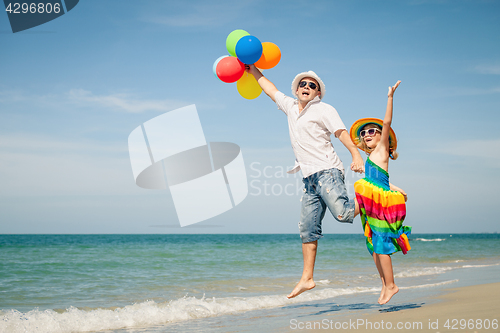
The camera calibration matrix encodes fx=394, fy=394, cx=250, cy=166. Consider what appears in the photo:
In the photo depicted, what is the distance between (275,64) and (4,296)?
20.8 ft

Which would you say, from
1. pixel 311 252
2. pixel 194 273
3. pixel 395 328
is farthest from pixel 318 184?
pixel 194 273

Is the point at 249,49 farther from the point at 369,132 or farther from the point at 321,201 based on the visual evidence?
the point at 321,201

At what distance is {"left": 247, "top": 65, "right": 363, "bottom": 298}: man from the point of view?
318cm

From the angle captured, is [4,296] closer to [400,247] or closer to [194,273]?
[194,273]

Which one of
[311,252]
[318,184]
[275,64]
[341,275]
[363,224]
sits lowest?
[341,275]

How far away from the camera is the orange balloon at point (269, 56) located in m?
3.88

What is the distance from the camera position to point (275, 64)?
4004 millimetres

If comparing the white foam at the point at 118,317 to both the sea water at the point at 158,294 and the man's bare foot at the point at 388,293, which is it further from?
the man's bare foot at the point at 388,293

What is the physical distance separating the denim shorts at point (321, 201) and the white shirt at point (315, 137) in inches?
3.0

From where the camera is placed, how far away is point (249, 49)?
3617 millimetres

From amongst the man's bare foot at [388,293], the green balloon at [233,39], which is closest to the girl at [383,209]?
the man's bare foot at [388,293]

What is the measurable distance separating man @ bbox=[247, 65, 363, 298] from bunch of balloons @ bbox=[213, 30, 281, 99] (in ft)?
1.71

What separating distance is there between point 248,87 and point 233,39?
1.61ft

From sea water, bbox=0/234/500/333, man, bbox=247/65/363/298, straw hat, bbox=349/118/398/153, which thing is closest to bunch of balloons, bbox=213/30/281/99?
man, bbox=247/65/363/298
